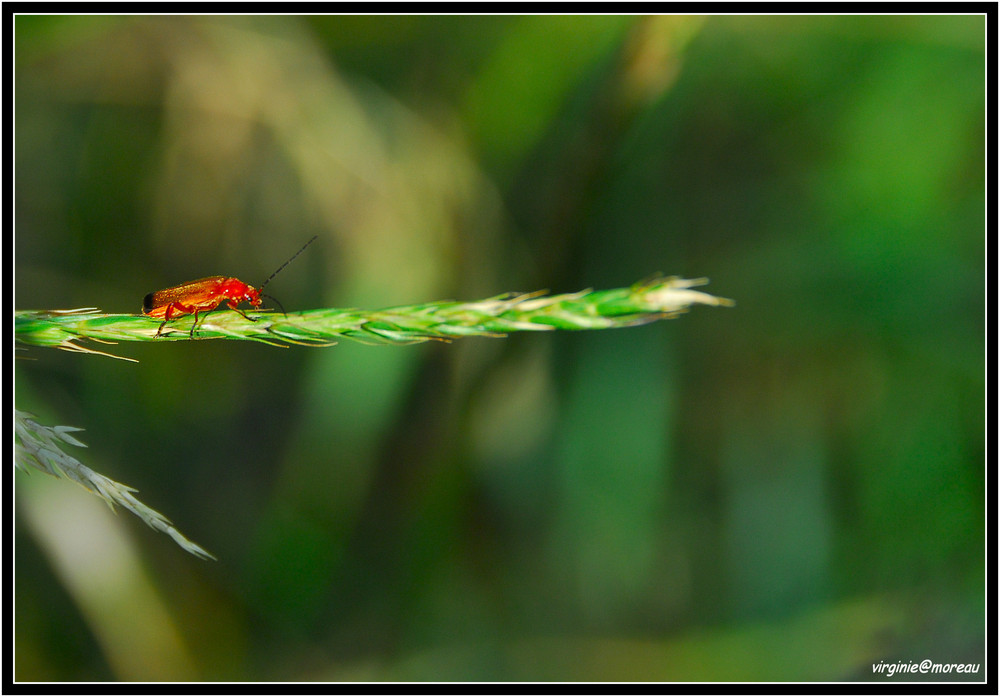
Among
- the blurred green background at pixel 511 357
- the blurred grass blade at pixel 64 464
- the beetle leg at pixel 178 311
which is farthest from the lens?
the blurred green background at pixel 511 357

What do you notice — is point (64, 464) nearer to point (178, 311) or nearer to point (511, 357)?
point (178, 311)

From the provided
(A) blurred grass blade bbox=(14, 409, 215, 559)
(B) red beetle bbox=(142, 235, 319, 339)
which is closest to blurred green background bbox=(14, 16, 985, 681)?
(B) red beetle bbox=(142, 235, 319, 339)

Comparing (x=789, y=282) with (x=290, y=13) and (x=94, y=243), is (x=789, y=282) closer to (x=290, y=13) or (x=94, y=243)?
(x=290, y=13)

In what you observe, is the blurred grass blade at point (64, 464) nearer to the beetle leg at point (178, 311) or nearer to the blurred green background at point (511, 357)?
the beetle leg at point (178, 311)

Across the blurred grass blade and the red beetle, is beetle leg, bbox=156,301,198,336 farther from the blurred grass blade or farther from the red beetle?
the blurred grass blade

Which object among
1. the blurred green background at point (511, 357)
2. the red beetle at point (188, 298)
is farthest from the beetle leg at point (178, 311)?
the blurred green background at point (511, 357)

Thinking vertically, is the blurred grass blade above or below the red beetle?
below

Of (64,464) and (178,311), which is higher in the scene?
(178,311)

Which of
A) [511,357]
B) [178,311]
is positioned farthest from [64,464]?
[511,357]

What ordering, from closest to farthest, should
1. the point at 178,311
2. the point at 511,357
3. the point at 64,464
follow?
the point at 64,464, the point at 178,311, the point at 511,357
